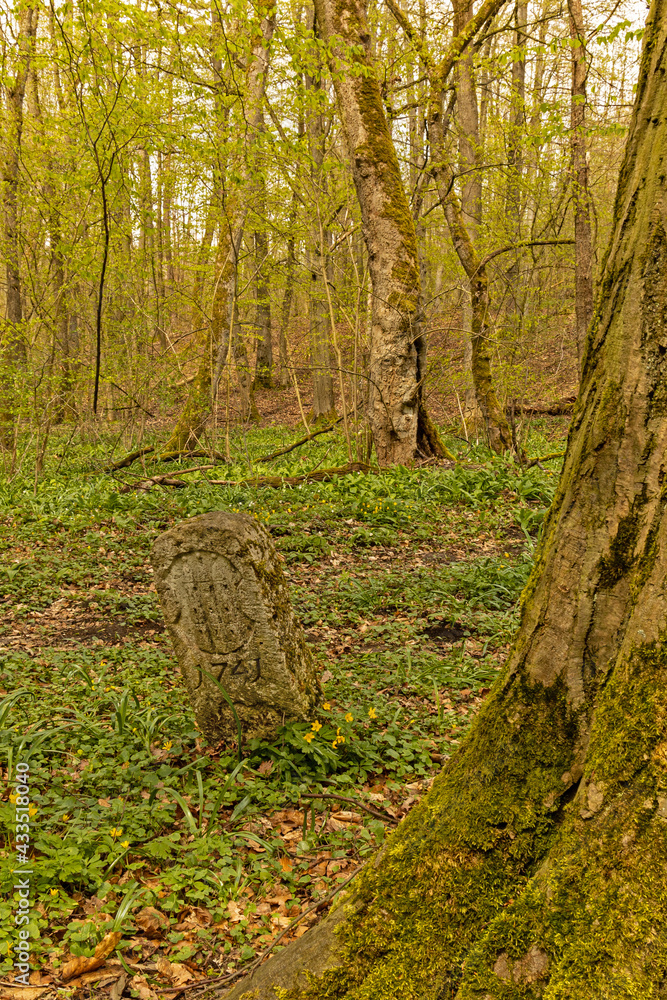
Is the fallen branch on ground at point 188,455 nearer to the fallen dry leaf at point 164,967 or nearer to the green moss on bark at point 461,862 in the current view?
the fallen dry leaf at point 164,967

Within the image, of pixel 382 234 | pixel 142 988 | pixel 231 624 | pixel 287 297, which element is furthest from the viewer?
pixel 287 297

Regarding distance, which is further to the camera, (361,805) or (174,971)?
(361,805)

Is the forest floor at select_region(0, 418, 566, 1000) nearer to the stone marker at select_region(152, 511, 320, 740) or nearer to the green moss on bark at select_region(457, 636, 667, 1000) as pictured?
the stone marker at select_region(152, 511, 320, 740)

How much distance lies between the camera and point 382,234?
9.18m

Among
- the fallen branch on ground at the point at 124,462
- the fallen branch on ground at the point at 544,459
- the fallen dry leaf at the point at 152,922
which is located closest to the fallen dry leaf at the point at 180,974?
the fallen dry leaf at the point at 152,922

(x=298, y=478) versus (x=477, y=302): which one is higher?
(x=477, y=302)

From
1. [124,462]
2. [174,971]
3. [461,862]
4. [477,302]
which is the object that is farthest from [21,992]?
[477,302]

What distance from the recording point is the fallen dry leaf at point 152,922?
7.98 feet

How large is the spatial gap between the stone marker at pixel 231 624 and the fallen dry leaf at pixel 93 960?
1.37 metres

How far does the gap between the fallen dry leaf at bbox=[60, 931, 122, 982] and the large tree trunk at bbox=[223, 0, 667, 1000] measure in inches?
37.2

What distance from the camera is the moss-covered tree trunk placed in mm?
9078

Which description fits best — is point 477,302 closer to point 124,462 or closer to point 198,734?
point 124,462

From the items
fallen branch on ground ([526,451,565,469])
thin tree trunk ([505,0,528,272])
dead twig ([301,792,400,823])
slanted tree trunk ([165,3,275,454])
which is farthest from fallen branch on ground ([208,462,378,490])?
dead twig ([301,792,400,823])

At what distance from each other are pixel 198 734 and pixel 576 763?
2667 mm
